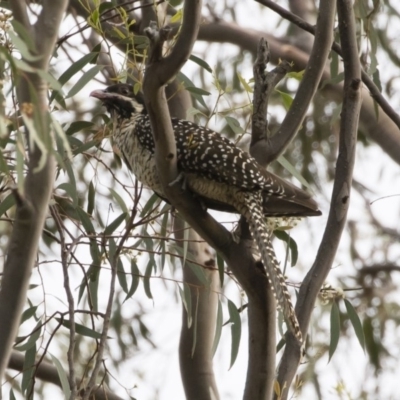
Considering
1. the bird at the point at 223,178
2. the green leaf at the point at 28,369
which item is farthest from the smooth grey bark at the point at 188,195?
the green leaf at the point at 28,369

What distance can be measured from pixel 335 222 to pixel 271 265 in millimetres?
247

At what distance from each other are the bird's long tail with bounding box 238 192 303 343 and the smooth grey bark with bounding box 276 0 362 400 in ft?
0.13

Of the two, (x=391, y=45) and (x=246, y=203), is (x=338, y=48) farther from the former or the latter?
(x=391, y=45)

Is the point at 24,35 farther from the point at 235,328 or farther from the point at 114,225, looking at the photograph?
the point at 235,328

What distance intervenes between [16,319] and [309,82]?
52.9 inches

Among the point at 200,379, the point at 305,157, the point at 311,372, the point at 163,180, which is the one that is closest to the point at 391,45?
the point at 305,157

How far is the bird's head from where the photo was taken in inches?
166

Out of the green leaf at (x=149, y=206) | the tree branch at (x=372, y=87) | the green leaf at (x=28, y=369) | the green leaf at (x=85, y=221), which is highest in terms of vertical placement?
the tree branch at (x=372, y=87)

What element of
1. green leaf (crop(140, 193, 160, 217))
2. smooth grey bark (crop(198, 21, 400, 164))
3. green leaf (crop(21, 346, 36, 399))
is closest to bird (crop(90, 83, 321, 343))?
green leaf (crop(140, 193, 160, 217))

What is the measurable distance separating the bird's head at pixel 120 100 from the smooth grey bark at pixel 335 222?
127 cm

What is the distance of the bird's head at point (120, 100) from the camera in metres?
4.22

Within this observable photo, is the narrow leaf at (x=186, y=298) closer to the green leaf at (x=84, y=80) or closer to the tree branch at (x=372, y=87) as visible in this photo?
the green leaf at (x=84, y=80)

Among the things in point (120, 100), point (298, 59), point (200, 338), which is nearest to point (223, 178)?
point (120, 100)

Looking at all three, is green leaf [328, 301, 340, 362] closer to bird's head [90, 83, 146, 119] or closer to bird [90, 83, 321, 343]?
bird [90, 83, 321, 343]
